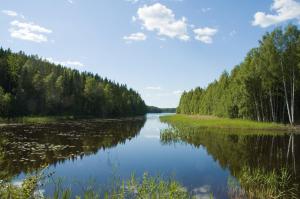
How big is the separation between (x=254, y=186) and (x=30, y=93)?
3428 inches

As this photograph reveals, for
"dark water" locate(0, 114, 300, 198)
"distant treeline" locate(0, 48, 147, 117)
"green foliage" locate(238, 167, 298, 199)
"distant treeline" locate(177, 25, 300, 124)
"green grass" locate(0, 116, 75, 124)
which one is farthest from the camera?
"distant treeline" locate(0, 48, 147, 117)

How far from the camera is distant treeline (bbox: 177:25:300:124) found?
52.7 meters

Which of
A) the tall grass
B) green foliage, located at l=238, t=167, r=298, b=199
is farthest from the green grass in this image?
green foliage, located at l=238, t=167, r=298, b=199

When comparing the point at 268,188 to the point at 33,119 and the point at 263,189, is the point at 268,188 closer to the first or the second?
the point at 263,189

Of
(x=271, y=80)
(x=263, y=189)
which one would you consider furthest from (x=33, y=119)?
(x=263, y=189)

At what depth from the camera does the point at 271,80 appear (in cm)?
5531

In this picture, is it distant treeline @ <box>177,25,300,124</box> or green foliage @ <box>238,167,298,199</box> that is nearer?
green foliage @ <box>238,167,298,199</box>

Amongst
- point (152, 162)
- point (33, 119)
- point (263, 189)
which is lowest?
point (152, 162)

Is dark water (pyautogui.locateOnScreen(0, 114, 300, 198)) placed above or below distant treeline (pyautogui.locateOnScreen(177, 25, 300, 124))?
below

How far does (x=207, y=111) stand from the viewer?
117m

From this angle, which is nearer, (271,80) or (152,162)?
(152,162)

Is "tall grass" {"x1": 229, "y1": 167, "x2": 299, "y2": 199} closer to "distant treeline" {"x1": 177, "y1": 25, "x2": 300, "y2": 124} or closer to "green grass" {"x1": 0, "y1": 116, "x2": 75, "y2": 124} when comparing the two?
"distant treeline" {"x1": 177, "y1": 25, "x2": 300, "y2": 124}

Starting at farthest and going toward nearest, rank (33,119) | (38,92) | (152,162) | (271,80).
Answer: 1. (38,92)
2. (33,119)
3. (271,80)
4. (152,162)

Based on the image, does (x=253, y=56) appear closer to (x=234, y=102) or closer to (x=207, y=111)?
(x=234, y=102)
